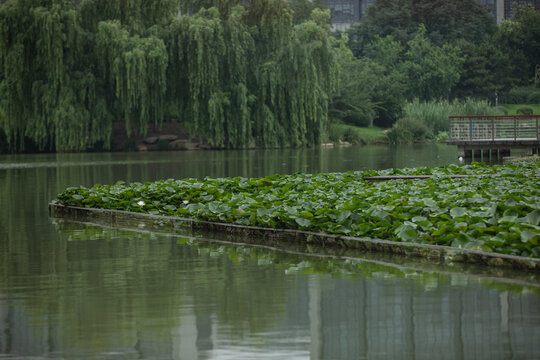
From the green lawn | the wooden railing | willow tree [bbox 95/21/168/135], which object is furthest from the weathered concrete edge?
the green lawn

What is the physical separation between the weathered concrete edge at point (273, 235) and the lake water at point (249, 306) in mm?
264

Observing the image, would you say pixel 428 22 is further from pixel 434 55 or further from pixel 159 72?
pixel 159 72

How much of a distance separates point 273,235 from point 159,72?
31816 mm

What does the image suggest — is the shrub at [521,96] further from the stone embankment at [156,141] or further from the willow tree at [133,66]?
the willow tree at [133,66]

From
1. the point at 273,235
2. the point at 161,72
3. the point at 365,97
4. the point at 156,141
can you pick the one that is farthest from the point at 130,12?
the point at 273,235

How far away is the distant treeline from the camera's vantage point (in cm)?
3941

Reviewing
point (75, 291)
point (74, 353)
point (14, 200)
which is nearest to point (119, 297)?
point (75, 291)

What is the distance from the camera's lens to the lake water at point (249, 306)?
16.1 ft

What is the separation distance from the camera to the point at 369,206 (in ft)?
31.7

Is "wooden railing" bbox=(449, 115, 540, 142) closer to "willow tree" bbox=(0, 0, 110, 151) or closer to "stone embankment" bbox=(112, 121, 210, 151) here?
"stone embankment" bbox=(112, 121, 210, 151)

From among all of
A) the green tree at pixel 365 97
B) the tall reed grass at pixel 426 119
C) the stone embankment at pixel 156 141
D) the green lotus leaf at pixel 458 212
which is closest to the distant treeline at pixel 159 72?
the stone embankment at pixel 156 141

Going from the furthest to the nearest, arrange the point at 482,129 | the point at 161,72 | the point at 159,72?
the point at 159,72
the point at 161,72
the point at 482,129

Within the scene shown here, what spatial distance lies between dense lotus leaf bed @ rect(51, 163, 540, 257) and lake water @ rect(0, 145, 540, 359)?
1.85 feet

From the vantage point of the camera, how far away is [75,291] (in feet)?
22.3
